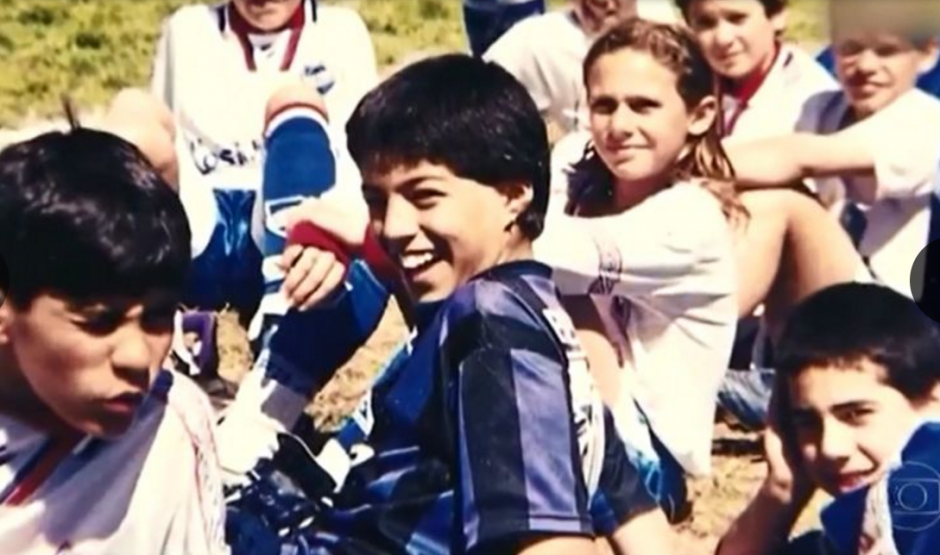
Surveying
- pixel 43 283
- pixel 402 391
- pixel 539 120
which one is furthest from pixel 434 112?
pixel 43 283

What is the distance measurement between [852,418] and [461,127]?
2.77 ft

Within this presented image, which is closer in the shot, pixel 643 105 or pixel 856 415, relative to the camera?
pixel 643 105

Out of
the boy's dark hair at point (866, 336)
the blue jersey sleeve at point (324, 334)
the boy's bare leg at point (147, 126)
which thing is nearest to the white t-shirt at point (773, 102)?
the boy's dark hair at point (866, 336)

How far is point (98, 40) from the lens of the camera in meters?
3.45

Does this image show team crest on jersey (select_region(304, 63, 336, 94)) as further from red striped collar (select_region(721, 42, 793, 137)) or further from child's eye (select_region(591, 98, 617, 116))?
red striped collar (select_region(721, 42, 793, 137))

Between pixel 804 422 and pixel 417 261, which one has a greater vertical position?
pixel 417 261

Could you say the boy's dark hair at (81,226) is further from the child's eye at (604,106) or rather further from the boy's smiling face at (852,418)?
the boy's smiling face at (852,418)

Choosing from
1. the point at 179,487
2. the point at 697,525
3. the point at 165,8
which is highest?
the point at 165,8

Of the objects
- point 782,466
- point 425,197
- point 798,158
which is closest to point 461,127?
point 425,197

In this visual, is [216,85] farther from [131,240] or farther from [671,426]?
[671,426]

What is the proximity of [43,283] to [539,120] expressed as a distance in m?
0.86

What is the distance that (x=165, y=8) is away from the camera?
3.45 meters

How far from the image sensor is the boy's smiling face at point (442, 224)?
3371 millimetres
